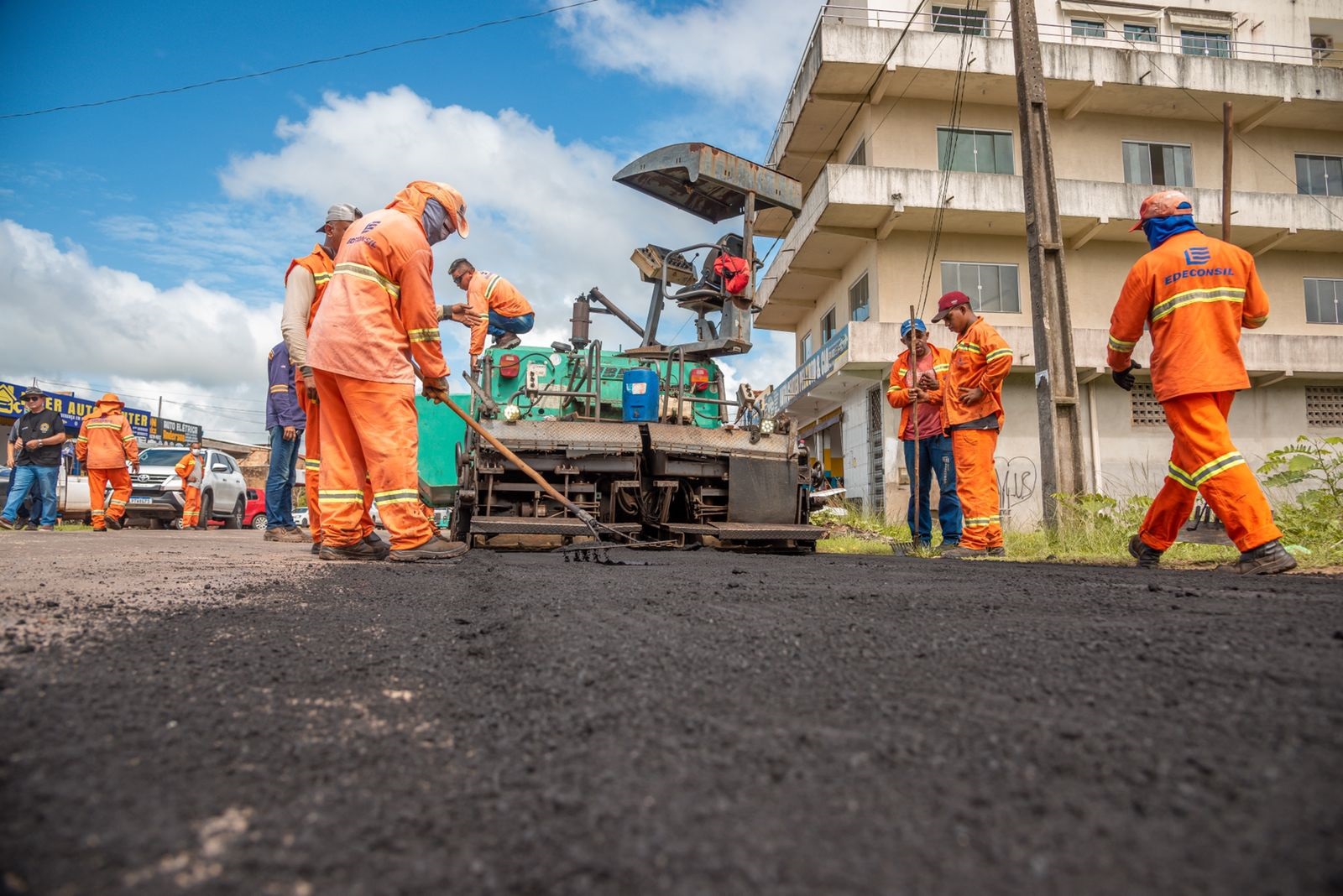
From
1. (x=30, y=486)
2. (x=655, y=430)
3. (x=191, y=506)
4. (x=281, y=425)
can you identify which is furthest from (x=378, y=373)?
(x=191, y=506)

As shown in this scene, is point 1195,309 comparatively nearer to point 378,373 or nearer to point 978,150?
point 378,373

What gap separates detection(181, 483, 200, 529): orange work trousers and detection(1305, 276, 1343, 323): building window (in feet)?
75.6

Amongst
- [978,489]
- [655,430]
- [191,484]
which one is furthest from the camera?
[191,484]

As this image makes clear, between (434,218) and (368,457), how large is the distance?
1533 millimetres

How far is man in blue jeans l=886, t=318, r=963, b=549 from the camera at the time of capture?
6.36m

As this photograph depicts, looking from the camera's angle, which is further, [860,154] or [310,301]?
[860,154]

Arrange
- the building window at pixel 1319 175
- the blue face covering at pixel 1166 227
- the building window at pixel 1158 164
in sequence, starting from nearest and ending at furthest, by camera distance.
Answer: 1. the blue face covering at pixel 1166 227
2. the building window at pixel 1158 164
3. the building window at pixel 1319 175

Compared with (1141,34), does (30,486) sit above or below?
below

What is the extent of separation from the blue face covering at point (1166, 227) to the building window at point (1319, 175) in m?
18.4

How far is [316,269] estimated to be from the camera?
5.39 metres

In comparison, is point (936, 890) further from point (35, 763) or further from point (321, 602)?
point (321, 602)

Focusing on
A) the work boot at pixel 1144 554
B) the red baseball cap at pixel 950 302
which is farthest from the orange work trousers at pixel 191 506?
the work boot at pixel 1144 554

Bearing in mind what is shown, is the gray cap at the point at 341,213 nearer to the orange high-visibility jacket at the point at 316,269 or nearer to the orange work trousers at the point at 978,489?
the orange high-visibility jacket at the point at 316,269

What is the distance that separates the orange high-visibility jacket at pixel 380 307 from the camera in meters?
4.23
